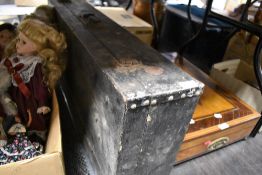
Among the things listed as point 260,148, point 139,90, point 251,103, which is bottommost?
point 260,148

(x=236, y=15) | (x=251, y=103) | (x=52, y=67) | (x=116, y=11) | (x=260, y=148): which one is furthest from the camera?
→ (x=236, y=15)

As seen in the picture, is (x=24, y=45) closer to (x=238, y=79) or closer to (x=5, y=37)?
(x=5, y=37)

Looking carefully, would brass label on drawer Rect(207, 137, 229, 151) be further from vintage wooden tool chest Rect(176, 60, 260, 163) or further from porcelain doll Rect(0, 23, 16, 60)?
porcelain doll Rect(0, 23, 16, 60)

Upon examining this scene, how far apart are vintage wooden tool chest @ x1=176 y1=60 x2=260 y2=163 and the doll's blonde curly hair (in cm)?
62

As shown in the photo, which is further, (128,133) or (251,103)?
(251,103)

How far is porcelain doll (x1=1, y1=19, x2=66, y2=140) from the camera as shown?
85cm

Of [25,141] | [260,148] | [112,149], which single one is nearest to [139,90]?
[112,149]

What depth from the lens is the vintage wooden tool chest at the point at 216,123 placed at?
3.59ft

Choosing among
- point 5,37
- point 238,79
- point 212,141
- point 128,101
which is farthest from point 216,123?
point 5,37

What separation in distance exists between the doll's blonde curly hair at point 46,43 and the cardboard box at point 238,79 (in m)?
1.05

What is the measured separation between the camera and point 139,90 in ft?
1.89

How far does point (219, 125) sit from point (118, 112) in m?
0.72

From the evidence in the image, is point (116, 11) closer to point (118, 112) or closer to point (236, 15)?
point (236, 15)

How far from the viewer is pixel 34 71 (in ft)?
2.81
